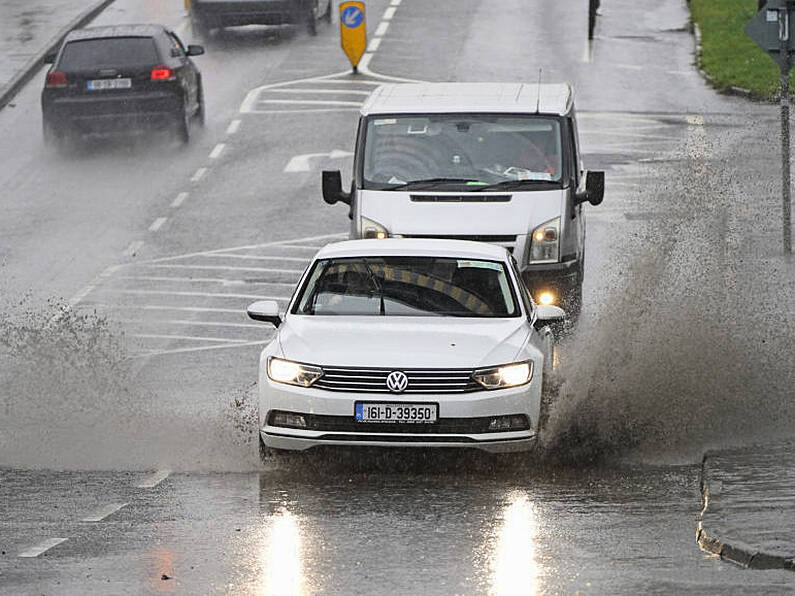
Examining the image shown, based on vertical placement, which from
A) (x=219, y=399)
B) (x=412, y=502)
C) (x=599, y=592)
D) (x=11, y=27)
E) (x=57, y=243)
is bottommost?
(x=11, y=27)

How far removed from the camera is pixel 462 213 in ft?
50.7

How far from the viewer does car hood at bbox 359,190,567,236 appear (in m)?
15.3

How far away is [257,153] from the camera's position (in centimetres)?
2766

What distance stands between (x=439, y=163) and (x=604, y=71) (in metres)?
19.0

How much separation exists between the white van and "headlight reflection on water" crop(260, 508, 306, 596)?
6055 mm

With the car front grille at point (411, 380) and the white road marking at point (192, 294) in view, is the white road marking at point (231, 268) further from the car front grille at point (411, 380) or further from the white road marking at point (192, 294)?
the car front grille at point (411, 380)

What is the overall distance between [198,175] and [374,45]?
12106 mm

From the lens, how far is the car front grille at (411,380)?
10500mm

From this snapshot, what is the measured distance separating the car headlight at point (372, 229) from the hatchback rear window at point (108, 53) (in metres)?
12.9

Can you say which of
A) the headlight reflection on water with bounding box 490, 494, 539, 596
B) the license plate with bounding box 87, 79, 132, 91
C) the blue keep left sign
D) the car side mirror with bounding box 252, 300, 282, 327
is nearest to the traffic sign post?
the car side mirror with bounding box 252, 300, 282, 327

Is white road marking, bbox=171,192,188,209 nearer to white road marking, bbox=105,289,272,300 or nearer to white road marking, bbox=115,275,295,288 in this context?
white road marking, bbox=115,275,295,288

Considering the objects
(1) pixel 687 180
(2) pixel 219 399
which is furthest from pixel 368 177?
(1) pixel 687 180

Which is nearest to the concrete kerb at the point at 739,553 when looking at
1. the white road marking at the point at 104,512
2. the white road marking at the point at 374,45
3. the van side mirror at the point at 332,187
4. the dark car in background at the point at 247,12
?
the white road marking at the point at 104,512

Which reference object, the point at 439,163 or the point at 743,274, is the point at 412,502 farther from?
the point at 743,274
